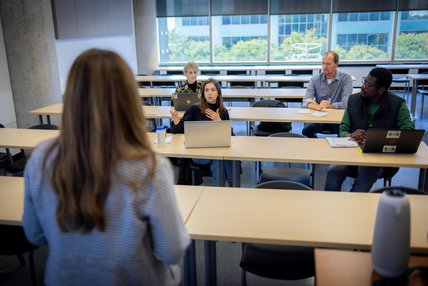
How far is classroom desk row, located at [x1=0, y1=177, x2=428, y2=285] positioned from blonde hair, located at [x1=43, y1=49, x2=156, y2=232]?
808 millimetres

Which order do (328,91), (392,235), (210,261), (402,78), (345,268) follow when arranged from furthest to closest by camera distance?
(402,78), (328,91), (210,261), (345,268), (392,235)

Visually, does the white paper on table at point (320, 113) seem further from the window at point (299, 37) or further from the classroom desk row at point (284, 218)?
the window at point (299, 37)

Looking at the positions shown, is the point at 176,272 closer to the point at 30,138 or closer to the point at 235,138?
the point at 235,138

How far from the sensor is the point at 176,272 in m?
1.40

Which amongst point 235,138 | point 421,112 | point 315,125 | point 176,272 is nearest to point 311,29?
point 421,112

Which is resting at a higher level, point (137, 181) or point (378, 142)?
point (137, 181)

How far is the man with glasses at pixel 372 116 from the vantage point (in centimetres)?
319

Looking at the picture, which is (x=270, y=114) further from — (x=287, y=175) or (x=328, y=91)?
(x=287, y=175)

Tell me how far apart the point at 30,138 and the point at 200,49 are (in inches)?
305

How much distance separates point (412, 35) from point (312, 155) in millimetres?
8871

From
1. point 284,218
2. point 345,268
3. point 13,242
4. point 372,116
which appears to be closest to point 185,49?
point 372,116

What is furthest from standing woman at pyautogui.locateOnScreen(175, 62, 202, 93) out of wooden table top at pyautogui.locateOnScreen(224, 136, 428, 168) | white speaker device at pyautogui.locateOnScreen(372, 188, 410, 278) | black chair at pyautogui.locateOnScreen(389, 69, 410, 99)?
black chair at pyautogui.locateOnScreen(389, 69, 410, 99)

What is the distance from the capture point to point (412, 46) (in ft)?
33.3

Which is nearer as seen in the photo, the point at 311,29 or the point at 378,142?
the point at 378,142
